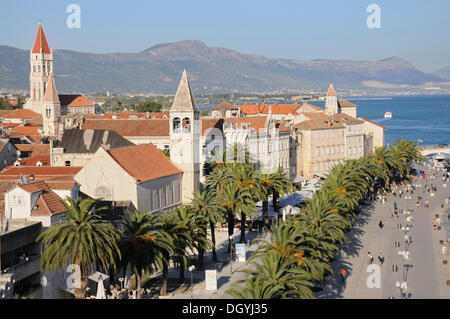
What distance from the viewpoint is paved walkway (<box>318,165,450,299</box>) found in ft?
152

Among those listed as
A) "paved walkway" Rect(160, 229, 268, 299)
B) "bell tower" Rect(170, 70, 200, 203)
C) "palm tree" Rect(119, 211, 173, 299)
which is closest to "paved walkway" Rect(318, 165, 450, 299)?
"paved walkway" Rect(160, 229, 268, 299)

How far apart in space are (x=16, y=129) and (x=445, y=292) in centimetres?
A: 10658

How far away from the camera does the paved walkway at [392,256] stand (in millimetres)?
46438

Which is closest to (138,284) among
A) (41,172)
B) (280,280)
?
(280,280)

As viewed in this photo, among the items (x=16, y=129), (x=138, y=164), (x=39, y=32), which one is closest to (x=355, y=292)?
(x=138, y=164)

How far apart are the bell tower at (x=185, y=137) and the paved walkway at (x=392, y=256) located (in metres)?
16.1

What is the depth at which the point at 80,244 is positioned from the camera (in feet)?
123

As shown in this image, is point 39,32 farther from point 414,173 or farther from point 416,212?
point 416,212

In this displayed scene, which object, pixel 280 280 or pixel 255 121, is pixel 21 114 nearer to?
pixel 255 121

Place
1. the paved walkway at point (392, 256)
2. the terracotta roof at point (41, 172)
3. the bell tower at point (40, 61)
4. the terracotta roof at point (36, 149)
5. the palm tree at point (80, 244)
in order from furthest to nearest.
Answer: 1. the bell tower at point (40, 61)
2. the terracotta roof at point (36, 149)
3. the terracotta roof at point (41, 172)
4. the paved walkway at point (392, 256)
5. the palm tree at point (80, 244)

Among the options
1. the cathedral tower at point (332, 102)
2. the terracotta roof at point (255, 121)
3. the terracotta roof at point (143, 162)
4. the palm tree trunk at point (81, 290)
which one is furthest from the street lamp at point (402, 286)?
the cathedral tower at point (332, 102)

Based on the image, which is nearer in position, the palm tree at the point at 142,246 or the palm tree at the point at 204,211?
the palm tree at the point at 142,246

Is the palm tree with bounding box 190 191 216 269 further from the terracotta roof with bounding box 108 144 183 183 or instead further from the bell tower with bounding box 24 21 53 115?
the bell tower with bounding box 24 21 53 115

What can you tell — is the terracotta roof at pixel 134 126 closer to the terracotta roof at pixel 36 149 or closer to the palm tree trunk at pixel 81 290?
the terracotta roof at pixel 36 149
